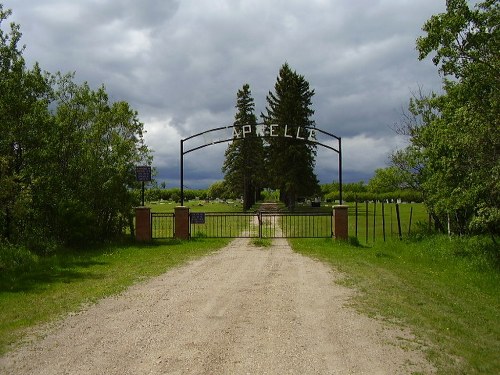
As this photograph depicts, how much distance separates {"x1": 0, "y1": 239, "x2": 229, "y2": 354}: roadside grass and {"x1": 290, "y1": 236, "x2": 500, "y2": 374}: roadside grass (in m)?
4.58

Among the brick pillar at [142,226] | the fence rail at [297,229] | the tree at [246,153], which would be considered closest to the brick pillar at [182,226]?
the brick pillar at [142,226]

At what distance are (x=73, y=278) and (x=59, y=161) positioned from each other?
800cm

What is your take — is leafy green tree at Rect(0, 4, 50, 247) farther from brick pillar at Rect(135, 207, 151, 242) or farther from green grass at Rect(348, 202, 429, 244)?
green grass at Rect(348, 202, 429, 244)

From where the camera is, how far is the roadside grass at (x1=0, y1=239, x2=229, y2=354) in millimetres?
7555

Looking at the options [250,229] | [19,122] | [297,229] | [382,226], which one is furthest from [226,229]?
[19,122]

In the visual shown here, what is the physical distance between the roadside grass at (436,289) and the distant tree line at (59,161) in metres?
7.60

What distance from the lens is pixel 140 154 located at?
67.6 feet

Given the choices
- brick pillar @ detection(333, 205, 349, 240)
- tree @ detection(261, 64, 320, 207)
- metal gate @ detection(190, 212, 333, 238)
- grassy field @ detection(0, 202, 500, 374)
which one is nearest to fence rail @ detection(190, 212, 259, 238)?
metal gate @ detection(190, 212, 333, 238)

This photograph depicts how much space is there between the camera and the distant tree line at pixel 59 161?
15.3 metres

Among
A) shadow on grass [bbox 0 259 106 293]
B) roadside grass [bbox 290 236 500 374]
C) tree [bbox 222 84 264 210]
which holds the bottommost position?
roadside grass [bbox 290 236 500 374]

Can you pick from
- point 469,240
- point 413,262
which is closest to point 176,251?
point 413,262

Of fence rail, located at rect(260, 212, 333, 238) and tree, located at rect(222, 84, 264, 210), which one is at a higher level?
tree, located at rect(222, 84, 264, 210)

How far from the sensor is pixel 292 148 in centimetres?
4612

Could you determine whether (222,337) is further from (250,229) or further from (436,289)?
(250,229)
